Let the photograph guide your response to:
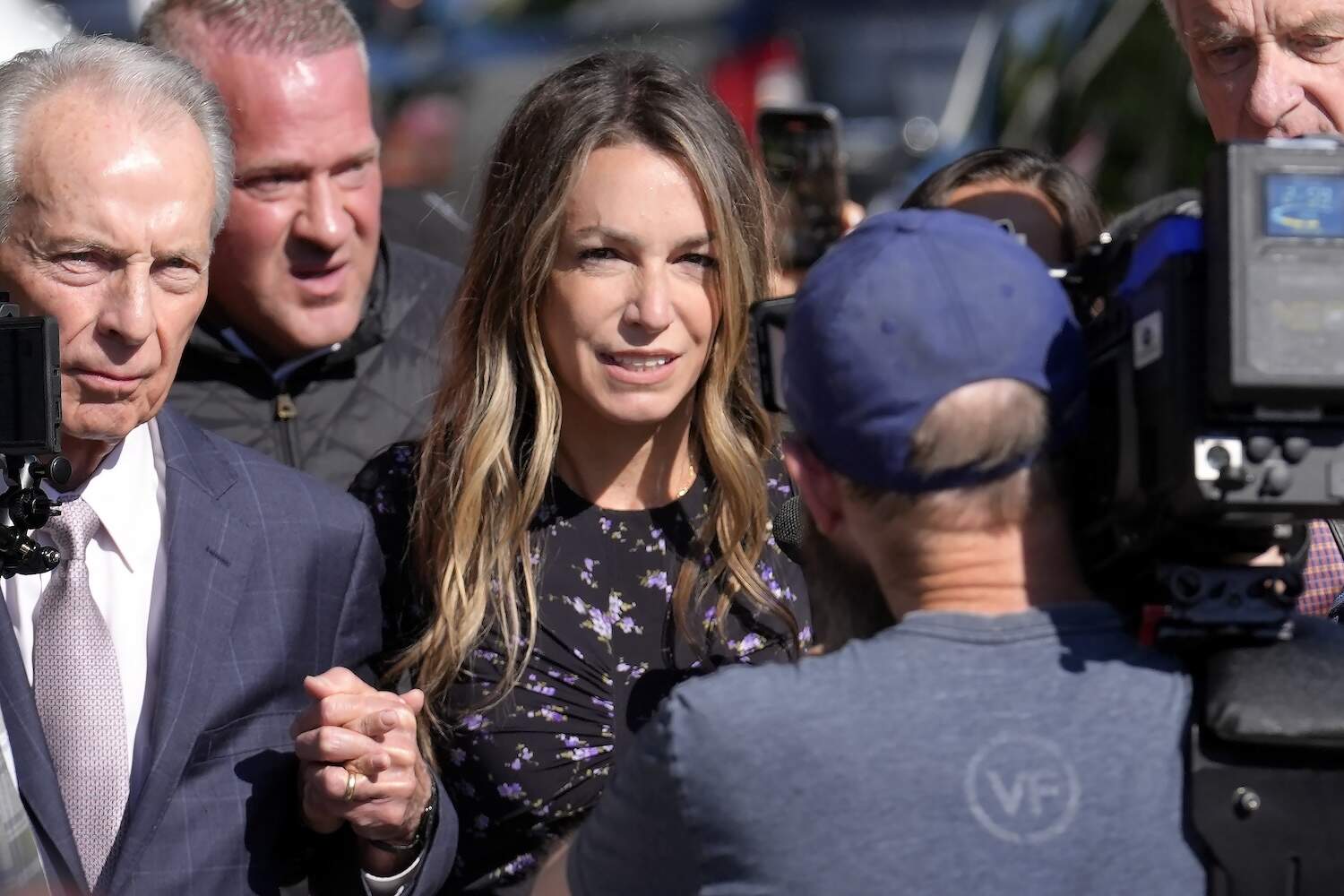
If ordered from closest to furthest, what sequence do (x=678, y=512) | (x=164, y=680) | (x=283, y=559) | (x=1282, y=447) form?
(x=1282, y=447) → (x=164, y=680) → (x=283, y=559) → (x=678, y=512)

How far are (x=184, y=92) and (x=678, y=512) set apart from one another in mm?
984

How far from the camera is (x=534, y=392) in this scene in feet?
9.57

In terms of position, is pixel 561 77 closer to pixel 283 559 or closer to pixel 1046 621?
pixel 283 559

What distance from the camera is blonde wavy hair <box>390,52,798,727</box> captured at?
272 cm

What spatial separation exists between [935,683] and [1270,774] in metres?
0.33

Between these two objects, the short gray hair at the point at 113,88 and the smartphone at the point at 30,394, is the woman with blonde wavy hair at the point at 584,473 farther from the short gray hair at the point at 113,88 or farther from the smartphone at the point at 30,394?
the smartphone at the point at 30,394

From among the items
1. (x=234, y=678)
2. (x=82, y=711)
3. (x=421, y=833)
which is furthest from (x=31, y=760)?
(x=421, y=833)

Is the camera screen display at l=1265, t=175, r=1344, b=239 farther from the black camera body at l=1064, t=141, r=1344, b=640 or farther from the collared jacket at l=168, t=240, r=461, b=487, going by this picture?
the collared jacket at l=168, t=240, r=461, b=487

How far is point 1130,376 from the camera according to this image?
5.88 ft

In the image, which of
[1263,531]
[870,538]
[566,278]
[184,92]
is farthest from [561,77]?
[1263,531]

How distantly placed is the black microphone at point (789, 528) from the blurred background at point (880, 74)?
664cm

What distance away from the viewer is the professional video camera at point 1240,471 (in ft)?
5.43

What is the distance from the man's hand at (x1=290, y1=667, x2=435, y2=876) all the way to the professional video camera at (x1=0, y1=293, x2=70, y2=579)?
0.41m

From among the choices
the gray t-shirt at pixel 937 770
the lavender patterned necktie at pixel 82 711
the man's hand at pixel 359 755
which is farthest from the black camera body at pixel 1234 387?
the lavender patterned necktie at pixel 82 711
